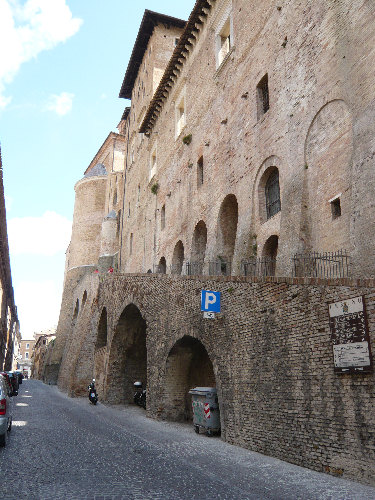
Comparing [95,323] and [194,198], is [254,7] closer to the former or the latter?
[194,198]

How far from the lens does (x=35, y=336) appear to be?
102 meters

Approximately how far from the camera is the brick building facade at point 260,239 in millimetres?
6922

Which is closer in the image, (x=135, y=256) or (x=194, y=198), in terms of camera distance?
(x=194, y=198)

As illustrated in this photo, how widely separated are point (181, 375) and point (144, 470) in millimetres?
6431

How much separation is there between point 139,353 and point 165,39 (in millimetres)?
22366

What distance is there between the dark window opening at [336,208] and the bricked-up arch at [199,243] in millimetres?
8971

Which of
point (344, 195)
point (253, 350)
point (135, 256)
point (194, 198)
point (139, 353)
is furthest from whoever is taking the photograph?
point (135, 256)

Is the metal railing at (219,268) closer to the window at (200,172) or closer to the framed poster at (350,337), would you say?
the window at (200,172)

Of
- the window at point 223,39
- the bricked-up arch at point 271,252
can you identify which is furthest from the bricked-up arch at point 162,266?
the bricked-up arch at point 271,252

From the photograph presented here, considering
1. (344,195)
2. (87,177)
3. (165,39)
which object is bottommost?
(344,195)

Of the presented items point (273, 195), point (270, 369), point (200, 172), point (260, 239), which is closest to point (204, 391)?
point (270, 369)

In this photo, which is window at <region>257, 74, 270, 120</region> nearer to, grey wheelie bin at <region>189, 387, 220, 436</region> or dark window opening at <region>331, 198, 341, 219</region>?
dark window opening at <region>331, 198, 341, 219</region>

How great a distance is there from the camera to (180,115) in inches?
968

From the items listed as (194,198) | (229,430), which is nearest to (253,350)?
(229,430)
